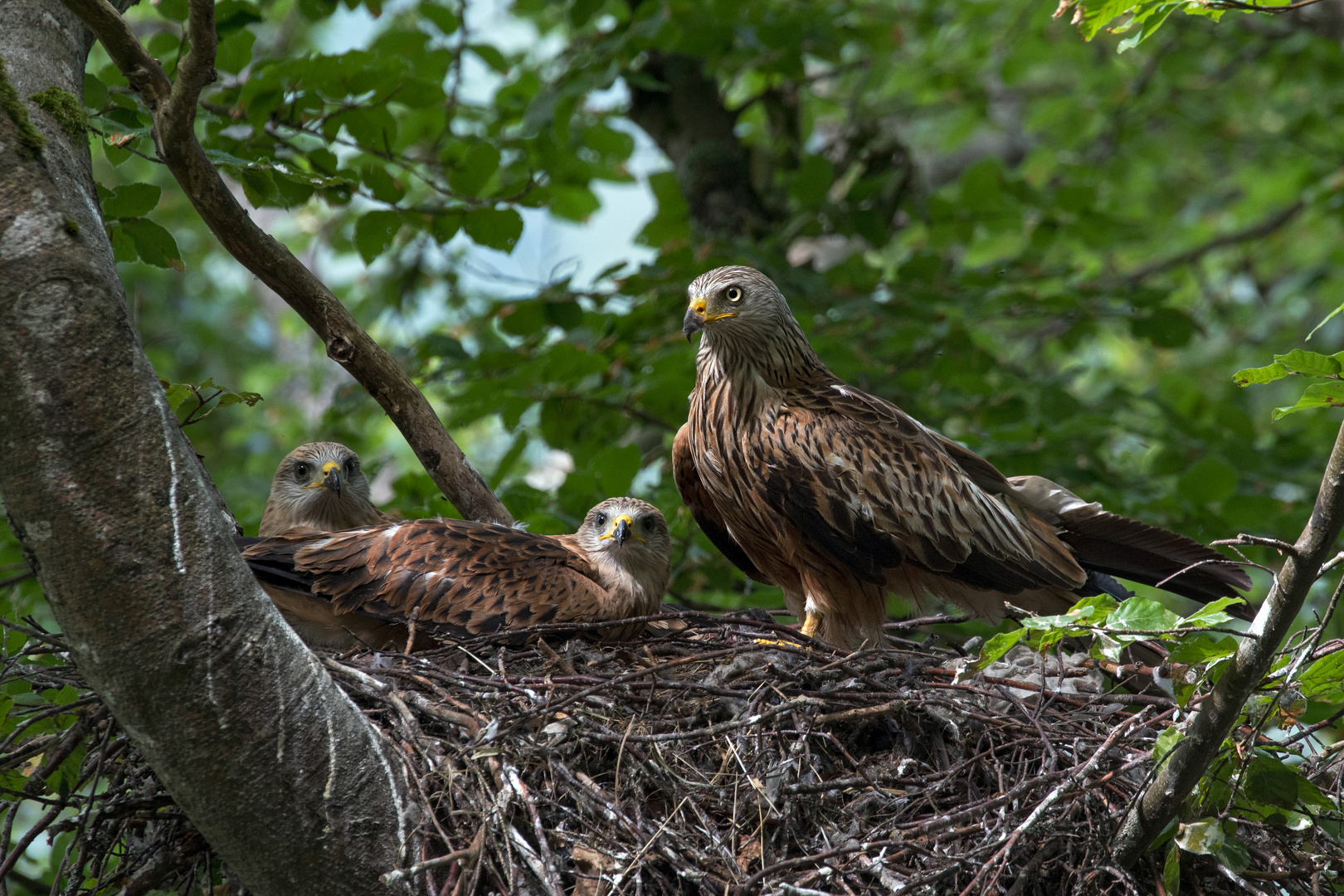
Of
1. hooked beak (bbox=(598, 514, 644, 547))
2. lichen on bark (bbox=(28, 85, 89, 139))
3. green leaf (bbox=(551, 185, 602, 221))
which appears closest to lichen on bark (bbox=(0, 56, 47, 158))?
lichen on bark (bbox=(28, 85, 89, 139))

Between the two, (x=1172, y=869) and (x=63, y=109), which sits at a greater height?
(x=63, y=109)

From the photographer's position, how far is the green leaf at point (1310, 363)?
A: 220 cm

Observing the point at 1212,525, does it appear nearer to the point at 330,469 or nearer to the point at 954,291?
the point at 954,291

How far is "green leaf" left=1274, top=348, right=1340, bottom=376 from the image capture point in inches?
86.6

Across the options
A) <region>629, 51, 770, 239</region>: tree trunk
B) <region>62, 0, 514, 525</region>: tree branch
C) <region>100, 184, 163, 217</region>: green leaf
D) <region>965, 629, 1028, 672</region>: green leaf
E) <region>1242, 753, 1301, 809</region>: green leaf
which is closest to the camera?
<region>965, 629, 1028, 672</region>: green leaf

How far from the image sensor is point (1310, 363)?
7.25 ft

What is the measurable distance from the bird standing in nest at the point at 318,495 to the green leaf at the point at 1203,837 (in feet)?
11.8

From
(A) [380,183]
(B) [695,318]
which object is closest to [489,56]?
(A) [380,183]

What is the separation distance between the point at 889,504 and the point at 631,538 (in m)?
1.09

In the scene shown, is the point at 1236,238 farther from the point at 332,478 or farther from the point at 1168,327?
the point at 332,478

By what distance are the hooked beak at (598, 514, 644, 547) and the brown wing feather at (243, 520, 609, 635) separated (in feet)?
1.08

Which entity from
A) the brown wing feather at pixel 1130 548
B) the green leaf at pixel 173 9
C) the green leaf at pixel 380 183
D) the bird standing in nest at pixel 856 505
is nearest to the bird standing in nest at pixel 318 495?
the green leaf at pixel 380 183

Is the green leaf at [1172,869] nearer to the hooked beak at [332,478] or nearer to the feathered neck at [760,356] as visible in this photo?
the feathered neck at [760,356]

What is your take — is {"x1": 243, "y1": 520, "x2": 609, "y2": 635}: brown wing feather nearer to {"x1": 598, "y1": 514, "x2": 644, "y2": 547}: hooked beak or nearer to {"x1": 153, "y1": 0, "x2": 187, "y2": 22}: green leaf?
{"x1": 598, "y1": 514, "x2": 644, "y2": 547}: hooked beak
